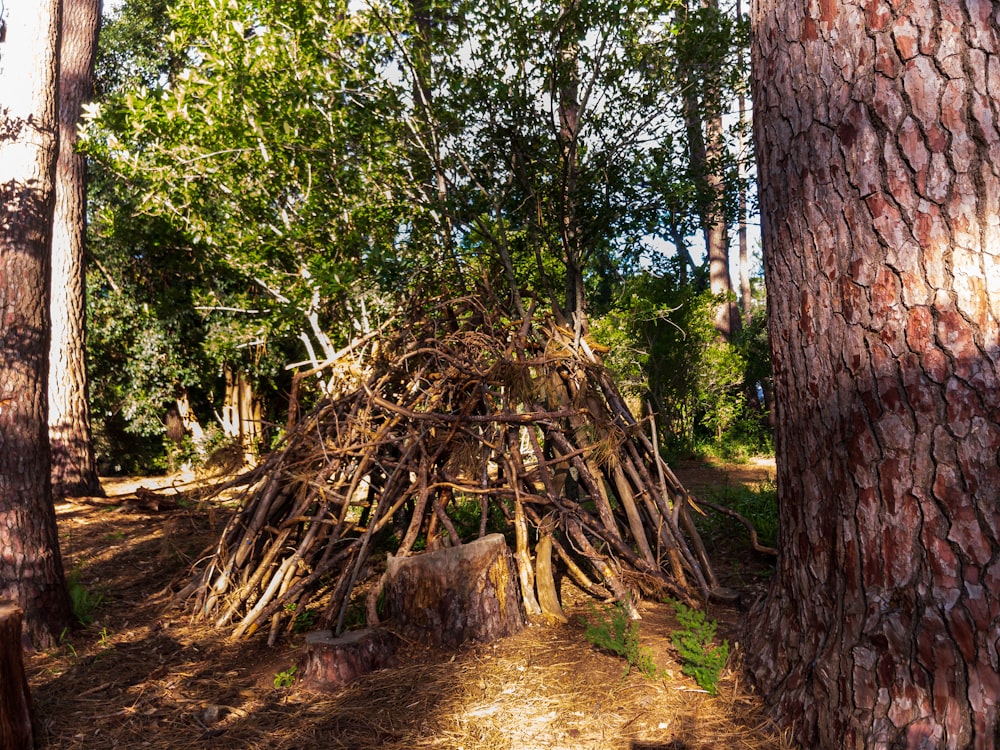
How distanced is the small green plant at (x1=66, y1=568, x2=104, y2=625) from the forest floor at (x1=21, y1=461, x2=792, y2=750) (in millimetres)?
134

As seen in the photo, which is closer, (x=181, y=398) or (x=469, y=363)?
(x=469, y=363)

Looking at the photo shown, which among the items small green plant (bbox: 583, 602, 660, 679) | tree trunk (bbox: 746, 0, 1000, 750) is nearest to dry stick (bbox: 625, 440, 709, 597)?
small green plant (bbox: 583, 602, 660, 679)

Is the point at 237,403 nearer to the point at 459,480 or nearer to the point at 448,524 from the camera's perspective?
the point at 459,480

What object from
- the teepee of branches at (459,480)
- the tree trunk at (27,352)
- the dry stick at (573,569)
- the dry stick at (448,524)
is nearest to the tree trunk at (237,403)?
the tree trunk at (27,352)

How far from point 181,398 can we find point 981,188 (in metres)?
13.0

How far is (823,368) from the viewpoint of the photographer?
262 cm

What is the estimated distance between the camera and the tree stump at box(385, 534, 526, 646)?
12.4ft

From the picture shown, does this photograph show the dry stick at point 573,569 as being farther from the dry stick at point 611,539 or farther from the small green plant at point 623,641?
the small green plant at point 623,641

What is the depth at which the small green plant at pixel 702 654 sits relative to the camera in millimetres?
3089

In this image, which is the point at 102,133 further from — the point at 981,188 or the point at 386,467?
the point at 981,188

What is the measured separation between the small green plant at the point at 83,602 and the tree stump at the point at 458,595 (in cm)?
218

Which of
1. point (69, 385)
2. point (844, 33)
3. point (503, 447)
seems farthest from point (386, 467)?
point (69, 385)

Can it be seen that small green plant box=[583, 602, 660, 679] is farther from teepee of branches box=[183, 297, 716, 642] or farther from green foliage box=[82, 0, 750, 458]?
green foliage box=[82, 0, 750, 458]

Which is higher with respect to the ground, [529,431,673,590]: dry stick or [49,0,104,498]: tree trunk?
[49,0,104,498]: tree trunk
